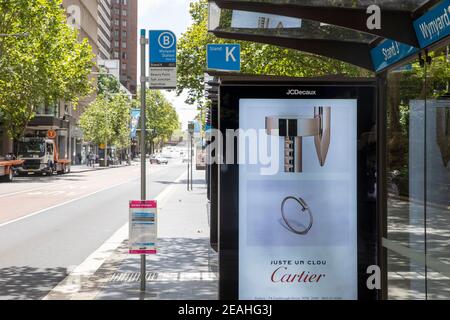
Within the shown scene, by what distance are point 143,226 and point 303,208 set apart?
9.13 feet

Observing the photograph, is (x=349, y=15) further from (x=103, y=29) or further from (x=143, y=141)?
(x=103, y=29)

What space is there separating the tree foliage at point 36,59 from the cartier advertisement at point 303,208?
113ft

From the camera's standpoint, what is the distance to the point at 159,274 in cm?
848

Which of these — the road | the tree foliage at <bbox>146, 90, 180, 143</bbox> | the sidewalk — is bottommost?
the road

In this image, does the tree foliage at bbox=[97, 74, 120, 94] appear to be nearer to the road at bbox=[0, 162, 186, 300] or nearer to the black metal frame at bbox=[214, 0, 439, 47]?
the road at bbox=[0, 162, 186, 300]

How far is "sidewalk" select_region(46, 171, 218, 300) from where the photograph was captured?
7.20 m

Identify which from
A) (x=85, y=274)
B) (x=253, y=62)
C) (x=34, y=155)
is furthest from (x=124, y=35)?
(x=85, y=274)

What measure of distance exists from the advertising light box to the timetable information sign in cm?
242

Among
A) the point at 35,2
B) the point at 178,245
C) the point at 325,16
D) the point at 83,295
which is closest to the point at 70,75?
the point at 35,2

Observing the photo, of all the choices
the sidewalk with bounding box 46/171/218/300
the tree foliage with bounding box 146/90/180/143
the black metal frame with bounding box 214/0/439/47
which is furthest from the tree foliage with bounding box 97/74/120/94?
the black metal frame with bounding box 214/0/439/47

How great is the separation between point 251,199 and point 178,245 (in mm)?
6998

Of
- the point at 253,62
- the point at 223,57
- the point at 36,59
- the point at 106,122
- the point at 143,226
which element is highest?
the point at 36,59
